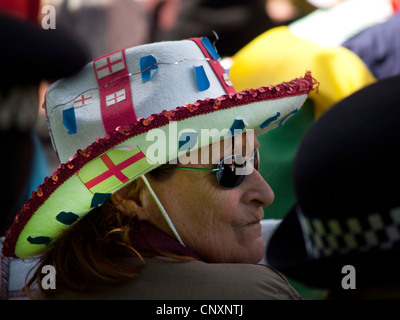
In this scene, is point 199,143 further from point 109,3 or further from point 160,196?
point 109,3

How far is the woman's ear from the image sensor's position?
1.68 metres

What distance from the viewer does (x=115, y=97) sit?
161 centimetres

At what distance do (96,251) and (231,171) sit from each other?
49 centimetres

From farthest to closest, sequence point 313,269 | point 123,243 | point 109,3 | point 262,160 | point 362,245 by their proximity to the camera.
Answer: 1. point 109,3
2. point 262,160
3. point 313,269
4. point 123,243
5. point 362,245

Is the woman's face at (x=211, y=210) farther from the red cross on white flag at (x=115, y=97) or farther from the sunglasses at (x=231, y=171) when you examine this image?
the red cross on white flag at (x=115, y=97)

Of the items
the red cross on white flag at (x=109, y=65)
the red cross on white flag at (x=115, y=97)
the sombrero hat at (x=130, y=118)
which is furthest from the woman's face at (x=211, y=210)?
the red cross on white flag at (x=109, y=65)

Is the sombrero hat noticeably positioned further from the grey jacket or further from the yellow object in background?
the yellow object in background

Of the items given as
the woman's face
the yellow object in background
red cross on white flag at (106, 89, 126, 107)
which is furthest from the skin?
the yellow object in background

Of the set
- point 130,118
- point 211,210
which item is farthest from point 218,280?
point 130,118

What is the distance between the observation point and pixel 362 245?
1.48 metres

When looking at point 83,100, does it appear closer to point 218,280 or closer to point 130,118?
point 130,118

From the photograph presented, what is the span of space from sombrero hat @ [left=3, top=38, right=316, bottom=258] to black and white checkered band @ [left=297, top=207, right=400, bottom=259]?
1.25 feet
